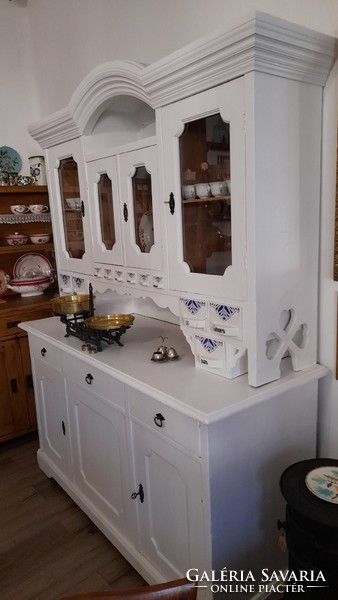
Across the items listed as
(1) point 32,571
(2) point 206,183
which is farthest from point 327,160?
(1) point 32,571

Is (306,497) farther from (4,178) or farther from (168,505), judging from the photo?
(4,178)

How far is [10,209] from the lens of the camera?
304 centimetres

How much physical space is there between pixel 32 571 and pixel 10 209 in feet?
7.22

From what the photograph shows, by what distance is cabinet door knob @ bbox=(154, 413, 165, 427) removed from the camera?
1408 mm

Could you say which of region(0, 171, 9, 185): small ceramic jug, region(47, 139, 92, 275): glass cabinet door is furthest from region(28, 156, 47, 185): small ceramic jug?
region(47, 139, 92, 275): glass cabinet door

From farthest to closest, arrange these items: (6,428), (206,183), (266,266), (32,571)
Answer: (6,428) < (32,571) < (206,183) < (266,266)

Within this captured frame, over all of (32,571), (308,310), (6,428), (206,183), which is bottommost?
(32,571)

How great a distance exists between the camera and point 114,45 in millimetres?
2242

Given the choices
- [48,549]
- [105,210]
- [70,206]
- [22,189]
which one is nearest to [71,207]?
[70,206]

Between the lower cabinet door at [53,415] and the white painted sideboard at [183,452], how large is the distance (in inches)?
7.0

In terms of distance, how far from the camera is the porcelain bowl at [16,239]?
116 inches

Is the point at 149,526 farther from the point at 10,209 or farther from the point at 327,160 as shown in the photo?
the point at 10,209

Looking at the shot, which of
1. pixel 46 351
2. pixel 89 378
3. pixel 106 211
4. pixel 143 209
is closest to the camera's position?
pixel 143 209

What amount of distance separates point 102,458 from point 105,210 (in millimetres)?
1063
